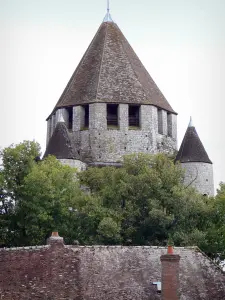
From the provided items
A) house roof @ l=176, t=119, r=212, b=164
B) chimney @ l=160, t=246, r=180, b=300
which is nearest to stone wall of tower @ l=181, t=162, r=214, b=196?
house roof @ l=176, t=119, r=212, b=164

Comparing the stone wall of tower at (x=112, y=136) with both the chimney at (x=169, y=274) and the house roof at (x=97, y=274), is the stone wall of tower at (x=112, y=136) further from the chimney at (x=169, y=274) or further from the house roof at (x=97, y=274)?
the chimney at (x=169, y=274)

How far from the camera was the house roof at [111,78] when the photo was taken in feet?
224

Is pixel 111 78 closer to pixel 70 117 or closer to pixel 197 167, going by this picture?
pixel 70 117

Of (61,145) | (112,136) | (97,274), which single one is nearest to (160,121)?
(112,136)

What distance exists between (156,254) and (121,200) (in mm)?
19846

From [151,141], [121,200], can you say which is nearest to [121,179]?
[121,200]

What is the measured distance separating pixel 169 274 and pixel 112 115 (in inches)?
1481

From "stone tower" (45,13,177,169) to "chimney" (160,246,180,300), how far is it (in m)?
31.9

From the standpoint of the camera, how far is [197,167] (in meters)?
63.7

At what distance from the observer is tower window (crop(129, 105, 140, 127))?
68875mm

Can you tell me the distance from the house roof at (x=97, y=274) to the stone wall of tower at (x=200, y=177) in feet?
88.4

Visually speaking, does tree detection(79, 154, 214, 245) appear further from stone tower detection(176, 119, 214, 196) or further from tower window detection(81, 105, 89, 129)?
tower window detection(81, 105, 89, 129)

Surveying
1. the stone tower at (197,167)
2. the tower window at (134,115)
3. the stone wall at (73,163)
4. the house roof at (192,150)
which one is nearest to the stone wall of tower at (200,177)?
the stone tower at (197,167)

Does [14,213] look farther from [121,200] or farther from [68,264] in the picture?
[68,264]
